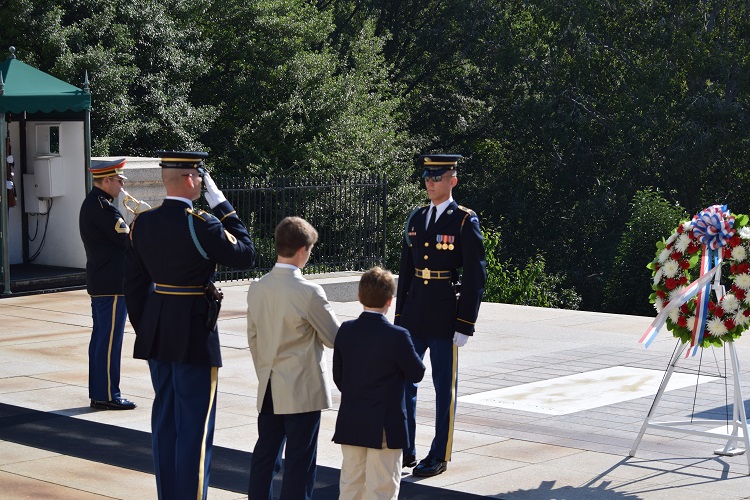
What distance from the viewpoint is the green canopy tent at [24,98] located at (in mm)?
14312

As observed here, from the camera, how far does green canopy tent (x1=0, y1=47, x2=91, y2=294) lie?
563 inches

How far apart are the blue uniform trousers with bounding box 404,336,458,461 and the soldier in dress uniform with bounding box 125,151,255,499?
4.86 ft

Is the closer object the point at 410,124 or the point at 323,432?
the point at 323,432

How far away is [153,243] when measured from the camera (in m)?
6.04

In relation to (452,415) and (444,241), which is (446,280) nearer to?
(444,241)

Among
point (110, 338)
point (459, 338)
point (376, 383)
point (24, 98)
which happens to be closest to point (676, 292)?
point (459, 338)

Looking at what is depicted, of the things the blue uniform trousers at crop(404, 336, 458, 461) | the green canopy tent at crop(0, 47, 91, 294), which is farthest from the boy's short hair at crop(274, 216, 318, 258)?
the green canopy tent at crop(0, 47, 91, 294)

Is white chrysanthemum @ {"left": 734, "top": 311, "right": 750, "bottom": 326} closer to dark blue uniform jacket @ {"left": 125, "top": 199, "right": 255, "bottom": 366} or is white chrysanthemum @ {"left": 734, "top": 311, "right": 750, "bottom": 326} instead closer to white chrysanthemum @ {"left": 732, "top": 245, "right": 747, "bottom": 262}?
white chrysanthemum @ {"left": 732, "top": 245, "right": 747, "bottom": 262}

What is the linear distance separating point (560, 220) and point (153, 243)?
29719mm

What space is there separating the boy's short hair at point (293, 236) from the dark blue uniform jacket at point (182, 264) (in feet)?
1.37

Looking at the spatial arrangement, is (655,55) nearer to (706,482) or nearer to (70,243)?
(70,243)

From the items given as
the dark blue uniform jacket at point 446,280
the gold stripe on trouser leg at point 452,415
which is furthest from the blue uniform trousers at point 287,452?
the dark blue uniform jacket at point 446,280

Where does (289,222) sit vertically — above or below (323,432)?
above

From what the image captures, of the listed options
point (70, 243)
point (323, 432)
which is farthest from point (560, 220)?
point (323, 432)
